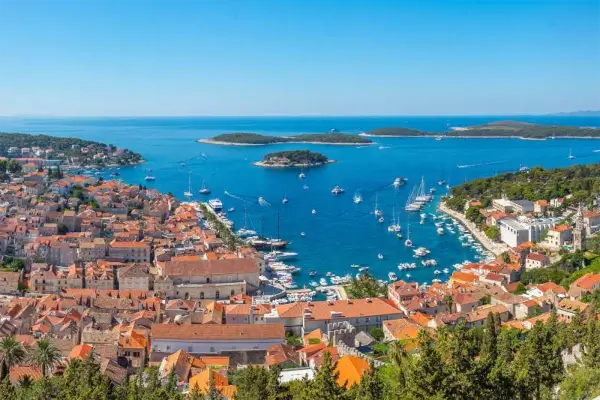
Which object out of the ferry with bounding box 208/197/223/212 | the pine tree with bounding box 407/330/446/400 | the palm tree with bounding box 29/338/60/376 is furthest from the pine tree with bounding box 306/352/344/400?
the ferry with bounding box 208/197/223/212

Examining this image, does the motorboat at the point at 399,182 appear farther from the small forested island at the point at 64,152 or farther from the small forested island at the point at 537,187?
the small forested island at the point at 64,152

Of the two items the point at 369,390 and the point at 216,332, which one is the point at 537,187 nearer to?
the point at 216,332

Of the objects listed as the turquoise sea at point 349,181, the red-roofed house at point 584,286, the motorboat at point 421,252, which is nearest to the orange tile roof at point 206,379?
the red-roofed house at point 584,286

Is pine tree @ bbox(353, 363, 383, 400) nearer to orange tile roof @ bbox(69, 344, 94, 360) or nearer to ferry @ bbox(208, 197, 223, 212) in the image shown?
orange tile roof @ bbox(69, 344, 94, 360)

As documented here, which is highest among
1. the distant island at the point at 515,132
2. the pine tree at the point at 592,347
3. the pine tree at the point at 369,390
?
the distant island at the point at 515,132

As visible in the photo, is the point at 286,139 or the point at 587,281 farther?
the point at 286,139

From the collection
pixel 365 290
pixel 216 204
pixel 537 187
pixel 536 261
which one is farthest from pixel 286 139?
pixel 365 290
